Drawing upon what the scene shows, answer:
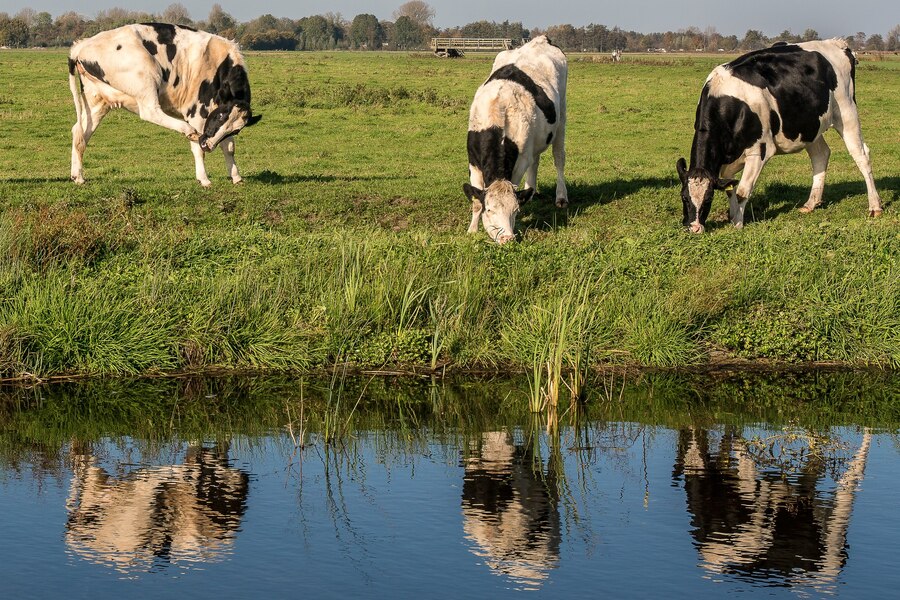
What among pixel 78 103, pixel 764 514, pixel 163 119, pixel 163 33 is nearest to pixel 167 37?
pixel 163 33

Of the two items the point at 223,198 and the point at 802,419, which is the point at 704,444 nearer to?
the point at 802,419

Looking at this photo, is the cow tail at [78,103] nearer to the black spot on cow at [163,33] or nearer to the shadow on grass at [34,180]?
the shadow on grass at [34,180]

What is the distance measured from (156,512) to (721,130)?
10.6 m

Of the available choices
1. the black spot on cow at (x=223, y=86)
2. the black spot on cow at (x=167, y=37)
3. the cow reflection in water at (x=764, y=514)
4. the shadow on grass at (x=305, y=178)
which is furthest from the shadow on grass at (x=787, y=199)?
the black spot on cow at (x=167, y=37)

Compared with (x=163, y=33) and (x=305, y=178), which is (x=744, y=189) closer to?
(x=305, y=178)

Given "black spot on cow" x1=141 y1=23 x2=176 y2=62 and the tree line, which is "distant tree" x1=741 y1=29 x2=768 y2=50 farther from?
"black spot on cow" x1=141 y1=23 x2=176 y2=62

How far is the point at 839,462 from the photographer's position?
8758 millimetres

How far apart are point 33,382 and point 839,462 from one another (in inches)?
263

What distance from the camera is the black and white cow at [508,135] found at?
50.3 feet

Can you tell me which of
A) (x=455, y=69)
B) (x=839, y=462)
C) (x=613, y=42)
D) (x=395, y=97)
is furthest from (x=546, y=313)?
(x=613, y=42)

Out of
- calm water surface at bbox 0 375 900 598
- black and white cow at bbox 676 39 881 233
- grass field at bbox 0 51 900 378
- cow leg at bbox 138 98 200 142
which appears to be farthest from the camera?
cow leg at bbox 138 98 200 142

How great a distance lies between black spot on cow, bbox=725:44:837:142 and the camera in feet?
54.5

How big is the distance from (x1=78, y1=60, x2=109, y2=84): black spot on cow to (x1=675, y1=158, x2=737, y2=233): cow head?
876 cm

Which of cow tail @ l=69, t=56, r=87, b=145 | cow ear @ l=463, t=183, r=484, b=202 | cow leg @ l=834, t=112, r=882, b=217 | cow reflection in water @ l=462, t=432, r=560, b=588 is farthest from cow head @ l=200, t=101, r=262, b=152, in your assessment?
cow reflection in water @ l=462, t=432, r=560, b=588
